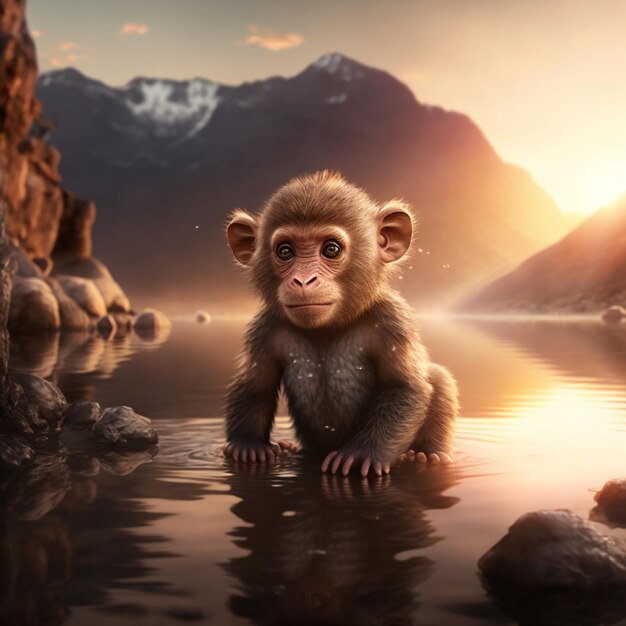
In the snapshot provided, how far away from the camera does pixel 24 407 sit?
23.2 ft

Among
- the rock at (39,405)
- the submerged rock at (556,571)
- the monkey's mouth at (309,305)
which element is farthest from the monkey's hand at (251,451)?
the submerged rock at (556,571)

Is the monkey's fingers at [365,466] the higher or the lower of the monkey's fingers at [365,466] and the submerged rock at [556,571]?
the higher

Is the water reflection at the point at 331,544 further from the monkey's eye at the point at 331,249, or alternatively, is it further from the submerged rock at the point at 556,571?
the monkey's eye at the point at 331,249

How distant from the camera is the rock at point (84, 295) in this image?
34844 mm

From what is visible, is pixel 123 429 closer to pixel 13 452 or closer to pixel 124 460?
pixel 124 460

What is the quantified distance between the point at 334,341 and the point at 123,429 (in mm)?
2010

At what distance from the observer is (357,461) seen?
5.57 m

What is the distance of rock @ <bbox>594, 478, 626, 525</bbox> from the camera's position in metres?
4.48

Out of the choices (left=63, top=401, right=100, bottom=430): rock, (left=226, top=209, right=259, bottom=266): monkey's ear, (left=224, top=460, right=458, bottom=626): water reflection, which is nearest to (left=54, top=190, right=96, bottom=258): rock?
(left=63, top=401, right=100, bottom=430): rock

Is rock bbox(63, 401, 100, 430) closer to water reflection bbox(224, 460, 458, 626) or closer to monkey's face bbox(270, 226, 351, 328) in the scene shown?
water reflection bbox(224, 460, 458, 626)

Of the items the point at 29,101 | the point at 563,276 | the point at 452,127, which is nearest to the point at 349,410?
the point at 29,101

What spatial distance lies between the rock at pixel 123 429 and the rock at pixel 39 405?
447 mm

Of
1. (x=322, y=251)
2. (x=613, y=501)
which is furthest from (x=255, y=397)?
(x=613, y=501)

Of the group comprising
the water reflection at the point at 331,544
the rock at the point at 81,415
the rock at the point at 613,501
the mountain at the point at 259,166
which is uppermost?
the mountain at the point at 259,166
